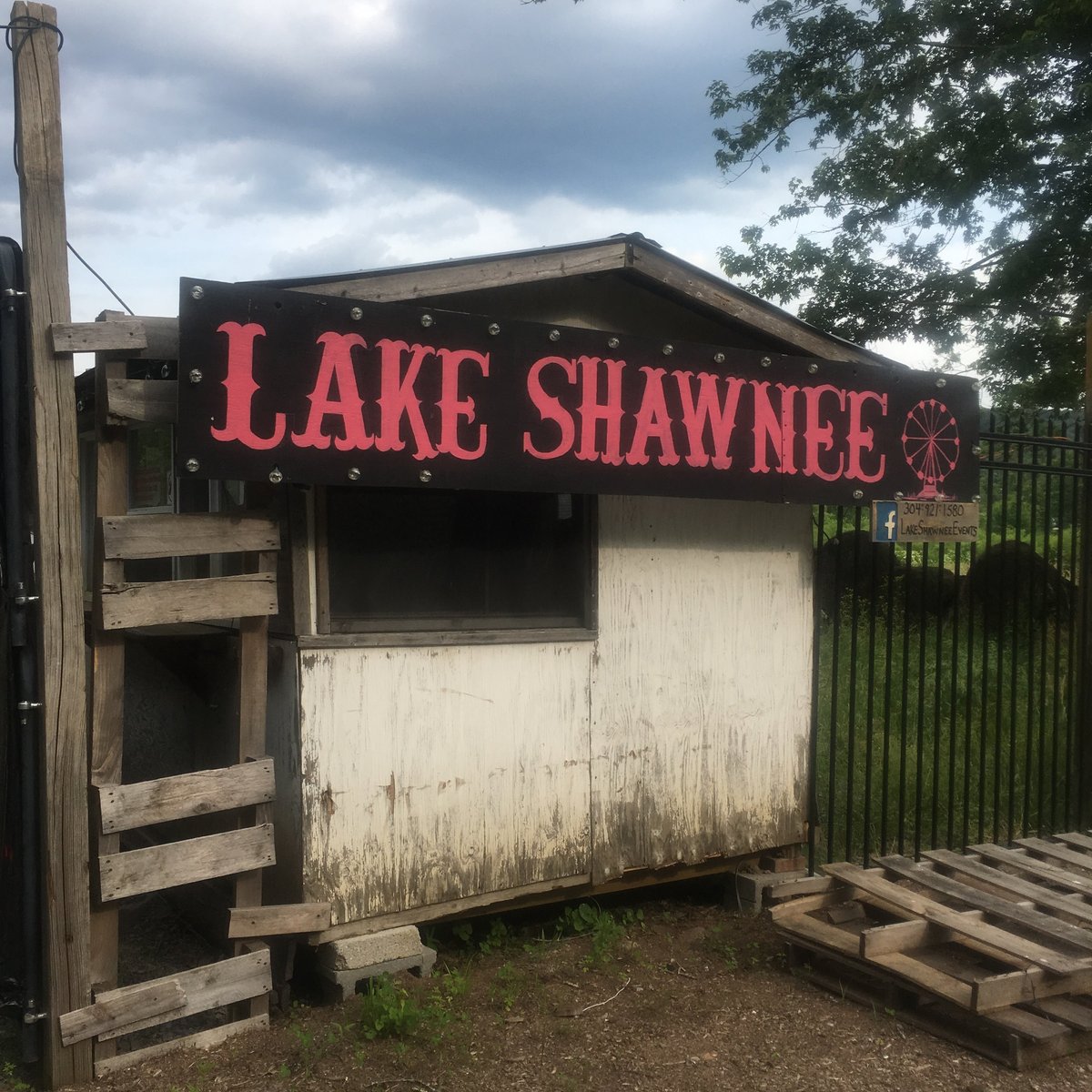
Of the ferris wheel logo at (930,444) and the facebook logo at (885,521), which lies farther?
the ferris wheel logo at (930,444)

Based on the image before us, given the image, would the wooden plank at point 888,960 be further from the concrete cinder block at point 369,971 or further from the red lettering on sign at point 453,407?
the red lettering on sign at point 453,407

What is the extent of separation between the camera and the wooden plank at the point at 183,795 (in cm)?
403

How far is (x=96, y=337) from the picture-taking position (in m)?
3.95

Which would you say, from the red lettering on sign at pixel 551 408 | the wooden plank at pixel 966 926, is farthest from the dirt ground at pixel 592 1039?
the red lettering on sign at pixel 551 408

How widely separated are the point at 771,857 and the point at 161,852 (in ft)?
11.1

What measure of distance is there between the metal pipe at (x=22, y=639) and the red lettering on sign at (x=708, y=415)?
9.44 ft

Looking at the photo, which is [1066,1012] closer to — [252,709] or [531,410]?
[531,410]

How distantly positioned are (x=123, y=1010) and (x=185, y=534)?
1.79 meters

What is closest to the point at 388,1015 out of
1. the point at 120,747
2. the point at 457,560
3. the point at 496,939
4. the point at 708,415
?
the point at 496,939

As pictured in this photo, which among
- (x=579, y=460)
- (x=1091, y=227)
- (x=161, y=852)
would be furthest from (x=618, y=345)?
(x=1091, y=227)

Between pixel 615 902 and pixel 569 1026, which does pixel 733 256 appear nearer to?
pixel 615 902

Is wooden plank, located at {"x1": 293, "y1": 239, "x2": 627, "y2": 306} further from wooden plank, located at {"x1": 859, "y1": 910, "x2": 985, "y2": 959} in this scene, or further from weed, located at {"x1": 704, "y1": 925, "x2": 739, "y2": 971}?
weed, located at {"x1": 704, "y1": 925, "x2": 739, "y2": 971}

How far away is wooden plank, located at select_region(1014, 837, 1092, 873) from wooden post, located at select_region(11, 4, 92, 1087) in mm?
4778

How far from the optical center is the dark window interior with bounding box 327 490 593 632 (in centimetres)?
483
